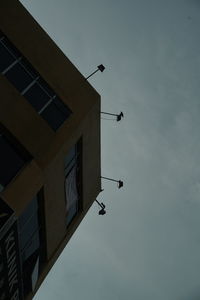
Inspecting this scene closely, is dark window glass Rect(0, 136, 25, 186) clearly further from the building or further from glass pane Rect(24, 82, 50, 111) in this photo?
glass pane Rect(24, 82, 50, 111)

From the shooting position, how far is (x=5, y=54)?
77.0 ft

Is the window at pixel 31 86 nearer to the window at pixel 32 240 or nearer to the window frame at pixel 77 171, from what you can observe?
the window frame at pixel 77 171

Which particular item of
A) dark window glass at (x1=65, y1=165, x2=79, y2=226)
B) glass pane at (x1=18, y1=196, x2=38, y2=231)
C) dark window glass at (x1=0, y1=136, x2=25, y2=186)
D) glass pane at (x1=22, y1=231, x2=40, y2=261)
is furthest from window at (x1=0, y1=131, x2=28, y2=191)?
dark window glass at (x1=65, y1=165, x2=79, y2=226)

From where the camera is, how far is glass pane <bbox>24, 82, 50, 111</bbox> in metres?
23.7

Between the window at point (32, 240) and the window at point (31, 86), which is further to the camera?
the window at point (31, 86)

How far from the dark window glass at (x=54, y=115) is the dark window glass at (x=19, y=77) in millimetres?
1799

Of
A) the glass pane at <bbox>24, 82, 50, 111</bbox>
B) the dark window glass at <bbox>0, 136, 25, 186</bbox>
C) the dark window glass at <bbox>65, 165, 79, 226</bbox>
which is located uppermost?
the glass pane at <bbox>24, 82, 50, 111</bbox>

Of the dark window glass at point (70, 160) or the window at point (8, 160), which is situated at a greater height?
the dark window glass at point (70, 160)

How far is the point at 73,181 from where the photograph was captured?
92.7 feet

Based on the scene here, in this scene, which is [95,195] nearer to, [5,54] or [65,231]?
[65,231]

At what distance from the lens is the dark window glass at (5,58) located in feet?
75.1

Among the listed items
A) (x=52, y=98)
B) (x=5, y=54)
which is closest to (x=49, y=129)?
(x=52, y=98)

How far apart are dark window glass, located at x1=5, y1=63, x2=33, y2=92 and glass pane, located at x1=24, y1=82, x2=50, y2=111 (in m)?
0.41

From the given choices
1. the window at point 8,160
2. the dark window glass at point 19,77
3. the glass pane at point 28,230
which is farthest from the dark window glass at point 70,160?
the dark window glass at point 19,77
